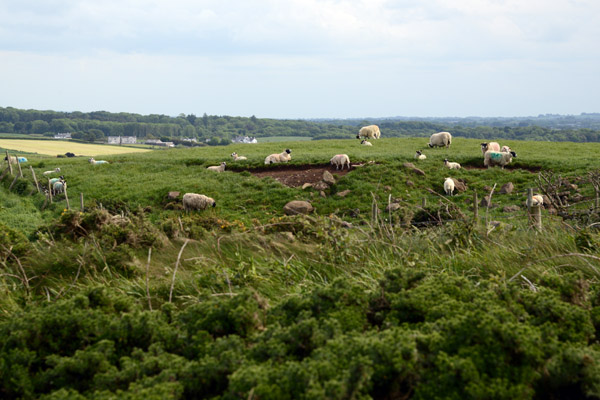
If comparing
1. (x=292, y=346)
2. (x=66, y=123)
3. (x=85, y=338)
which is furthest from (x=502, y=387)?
(x=66, y=123)

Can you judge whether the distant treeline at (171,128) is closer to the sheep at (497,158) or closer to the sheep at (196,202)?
the sheep at (497,158)

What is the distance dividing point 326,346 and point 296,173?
23.5 meters

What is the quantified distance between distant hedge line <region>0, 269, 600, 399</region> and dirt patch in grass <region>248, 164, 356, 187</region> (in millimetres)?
20414

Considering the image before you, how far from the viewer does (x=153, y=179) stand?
89.3 feet

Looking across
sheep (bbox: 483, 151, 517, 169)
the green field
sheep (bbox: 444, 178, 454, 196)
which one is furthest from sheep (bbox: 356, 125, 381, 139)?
the green field

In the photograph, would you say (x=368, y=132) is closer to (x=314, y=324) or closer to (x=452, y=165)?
(x=452, y=165)

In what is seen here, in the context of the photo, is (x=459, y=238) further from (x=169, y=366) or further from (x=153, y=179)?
(x=153, y=179)

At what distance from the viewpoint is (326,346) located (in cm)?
272

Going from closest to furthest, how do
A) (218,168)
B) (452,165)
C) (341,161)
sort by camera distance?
1. (452,165)
2. (341,161)
3. (218,168)

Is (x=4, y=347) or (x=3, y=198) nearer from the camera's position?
(x=4, y=347)

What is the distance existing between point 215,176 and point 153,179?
3802mm

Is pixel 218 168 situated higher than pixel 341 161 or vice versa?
pixel 341 161

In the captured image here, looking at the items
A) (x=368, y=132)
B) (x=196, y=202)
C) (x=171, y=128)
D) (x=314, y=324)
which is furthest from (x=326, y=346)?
(x=171, y=128)

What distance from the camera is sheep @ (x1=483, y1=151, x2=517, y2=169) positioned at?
25562 mm
